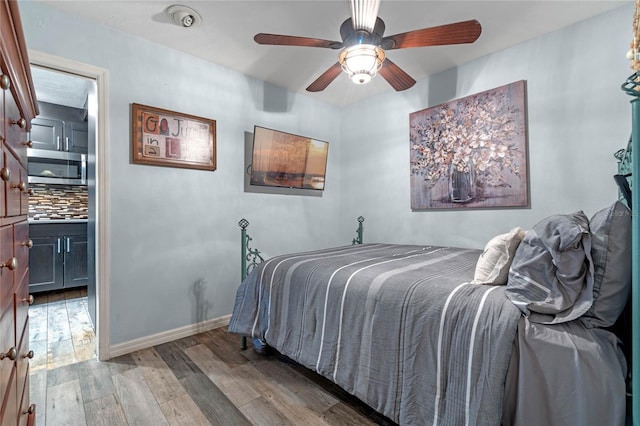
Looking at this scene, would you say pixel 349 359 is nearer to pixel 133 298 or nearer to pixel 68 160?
pixel 133 298

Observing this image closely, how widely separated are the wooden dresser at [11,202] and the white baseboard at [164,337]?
4.37 ft

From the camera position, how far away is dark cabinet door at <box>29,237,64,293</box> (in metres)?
3.80

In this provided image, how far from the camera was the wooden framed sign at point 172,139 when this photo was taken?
7.92ft

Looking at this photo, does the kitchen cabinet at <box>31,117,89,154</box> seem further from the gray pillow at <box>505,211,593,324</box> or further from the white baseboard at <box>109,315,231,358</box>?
the gray pillow at <box>505,211,593,324</box>

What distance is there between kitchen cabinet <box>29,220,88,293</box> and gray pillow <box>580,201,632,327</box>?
5.30 m

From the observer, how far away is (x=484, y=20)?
2.27 metres

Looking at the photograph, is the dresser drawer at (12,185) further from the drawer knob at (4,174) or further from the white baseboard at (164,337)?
the white baseboard at (164,337)

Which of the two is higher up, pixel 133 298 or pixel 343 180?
pixel 343 180

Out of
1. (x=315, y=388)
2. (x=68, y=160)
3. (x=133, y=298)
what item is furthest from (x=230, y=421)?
(x=68, y=160)

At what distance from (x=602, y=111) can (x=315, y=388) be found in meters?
2.78

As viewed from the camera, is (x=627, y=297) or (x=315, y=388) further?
(x=315, y=388)

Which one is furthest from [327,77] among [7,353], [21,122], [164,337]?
[164,337]

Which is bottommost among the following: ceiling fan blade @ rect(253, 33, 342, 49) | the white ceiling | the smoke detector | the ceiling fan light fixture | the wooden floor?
the wooden floor

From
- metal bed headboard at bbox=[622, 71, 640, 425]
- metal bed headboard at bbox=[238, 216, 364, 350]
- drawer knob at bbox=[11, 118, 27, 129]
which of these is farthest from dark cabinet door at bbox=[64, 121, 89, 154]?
metal bed headboard at bbox=[622, 71, 640, 425]
